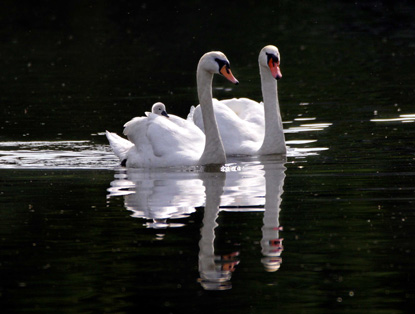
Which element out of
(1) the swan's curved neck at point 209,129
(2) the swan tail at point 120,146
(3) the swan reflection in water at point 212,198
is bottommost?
(3) the swan reflection in water at point 212,198

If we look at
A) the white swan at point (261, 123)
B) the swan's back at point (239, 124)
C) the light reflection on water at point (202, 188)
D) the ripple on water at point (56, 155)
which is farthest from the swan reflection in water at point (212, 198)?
the ripple on water at point (56, 155)

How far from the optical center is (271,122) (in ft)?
49.2

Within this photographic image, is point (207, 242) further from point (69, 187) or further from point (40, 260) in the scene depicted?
point (69, 187)

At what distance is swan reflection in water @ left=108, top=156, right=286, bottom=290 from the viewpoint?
8367mm

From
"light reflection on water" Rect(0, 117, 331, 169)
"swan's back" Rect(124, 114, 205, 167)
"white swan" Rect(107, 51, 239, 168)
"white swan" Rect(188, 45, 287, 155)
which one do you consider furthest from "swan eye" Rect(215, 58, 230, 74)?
"light reflection on water" Rect(0, 117, 331, 169)

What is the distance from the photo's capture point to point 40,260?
341 inches

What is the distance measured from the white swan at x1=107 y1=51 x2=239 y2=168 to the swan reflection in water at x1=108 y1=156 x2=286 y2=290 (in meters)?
0.22

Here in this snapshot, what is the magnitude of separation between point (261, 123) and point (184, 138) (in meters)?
2.44

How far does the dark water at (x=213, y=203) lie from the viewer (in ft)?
25.0

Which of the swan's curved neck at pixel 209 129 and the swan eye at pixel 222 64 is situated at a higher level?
the swan eye at pixel 222 64

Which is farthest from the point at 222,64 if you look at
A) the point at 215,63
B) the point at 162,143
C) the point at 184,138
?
the point at 162,143

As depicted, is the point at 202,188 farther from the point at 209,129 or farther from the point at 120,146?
the point at 120,146

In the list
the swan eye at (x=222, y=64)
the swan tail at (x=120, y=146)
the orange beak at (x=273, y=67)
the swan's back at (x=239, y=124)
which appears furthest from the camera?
the orange beak at (x=273, y=67)

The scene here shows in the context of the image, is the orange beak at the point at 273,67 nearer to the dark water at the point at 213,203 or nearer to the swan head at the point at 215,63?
the dark water at the point at 213,203
